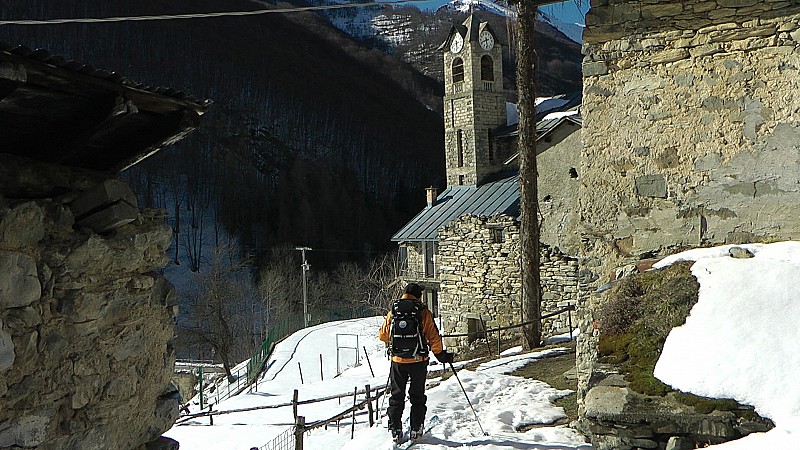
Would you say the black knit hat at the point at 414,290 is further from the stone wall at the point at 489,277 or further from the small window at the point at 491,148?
the small window at the point at 491,148

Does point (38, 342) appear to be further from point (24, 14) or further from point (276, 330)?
point (24, 14)

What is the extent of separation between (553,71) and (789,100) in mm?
66664

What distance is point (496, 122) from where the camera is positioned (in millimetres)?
30734

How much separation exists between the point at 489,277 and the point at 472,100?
49.9 feet

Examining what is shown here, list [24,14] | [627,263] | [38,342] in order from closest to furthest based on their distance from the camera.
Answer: [38,342] → [627,263] → [24,14]

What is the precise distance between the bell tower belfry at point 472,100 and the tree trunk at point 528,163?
17.3 meters

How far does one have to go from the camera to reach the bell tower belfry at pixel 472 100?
2978cm

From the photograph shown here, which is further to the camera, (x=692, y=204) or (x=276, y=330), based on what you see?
(x=276, y=330)

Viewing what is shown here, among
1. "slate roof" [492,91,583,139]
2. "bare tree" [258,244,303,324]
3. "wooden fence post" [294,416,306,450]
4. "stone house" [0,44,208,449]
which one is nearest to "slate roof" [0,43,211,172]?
"stone house" [0,44,208,449]

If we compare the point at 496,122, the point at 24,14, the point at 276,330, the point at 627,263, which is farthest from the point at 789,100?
the point at 24,14

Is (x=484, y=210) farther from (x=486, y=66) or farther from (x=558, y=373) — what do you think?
(x=558, y=373)

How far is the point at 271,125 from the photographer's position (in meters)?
67.6

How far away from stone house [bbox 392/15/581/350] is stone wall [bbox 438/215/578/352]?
0.02m

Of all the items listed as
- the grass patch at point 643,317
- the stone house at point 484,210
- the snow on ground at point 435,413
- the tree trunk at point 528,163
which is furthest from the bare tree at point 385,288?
the grass patch at point 643,317
